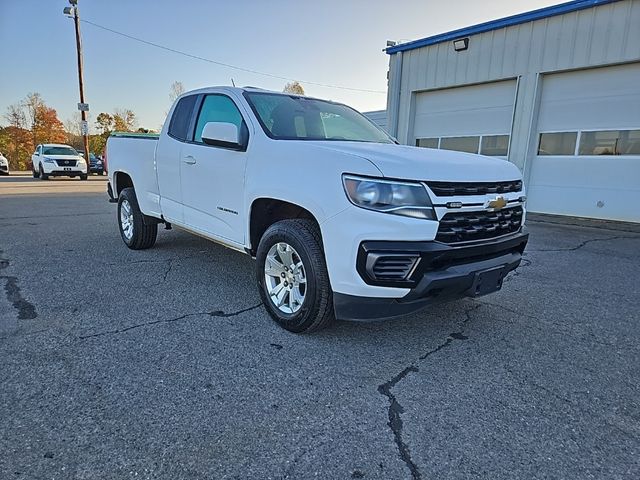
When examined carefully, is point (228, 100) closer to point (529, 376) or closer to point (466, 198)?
point (466, 198)

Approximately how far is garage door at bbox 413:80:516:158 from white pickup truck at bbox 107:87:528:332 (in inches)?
331

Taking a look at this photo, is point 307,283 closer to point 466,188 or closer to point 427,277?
point 427,277

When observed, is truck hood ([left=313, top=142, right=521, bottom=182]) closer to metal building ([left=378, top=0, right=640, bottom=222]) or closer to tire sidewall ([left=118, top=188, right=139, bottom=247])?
tire sidewall ([left=118, top=188, right=139, bottom=247])

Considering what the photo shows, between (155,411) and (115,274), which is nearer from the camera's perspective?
(155,411)

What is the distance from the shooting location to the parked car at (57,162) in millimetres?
19914

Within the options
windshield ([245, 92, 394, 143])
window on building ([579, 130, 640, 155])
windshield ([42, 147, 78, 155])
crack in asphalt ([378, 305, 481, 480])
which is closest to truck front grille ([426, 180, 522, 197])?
crack in asphalt ([378, 305, 481, 480])

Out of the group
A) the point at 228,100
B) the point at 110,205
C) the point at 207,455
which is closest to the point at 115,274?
the point at 228,100

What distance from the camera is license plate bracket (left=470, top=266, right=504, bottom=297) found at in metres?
2.87

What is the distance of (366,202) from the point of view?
2672 millimetres

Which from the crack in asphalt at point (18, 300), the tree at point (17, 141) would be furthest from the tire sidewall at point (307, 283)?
the tree at point (17, 141)

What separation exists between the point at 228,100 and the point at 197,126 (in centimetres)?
57

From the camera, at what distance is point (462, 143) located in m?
12.2

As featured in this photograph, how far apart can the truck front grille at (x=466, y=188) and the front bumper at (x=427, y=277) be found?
0.35 metres

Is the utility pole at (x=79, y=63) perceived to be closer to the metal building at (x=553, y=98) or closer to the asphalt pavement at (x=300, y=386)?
the metal building at (x=553, y=98)
